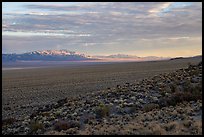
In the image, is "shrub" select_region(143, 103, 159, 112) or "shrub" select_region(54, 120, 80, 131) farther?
"shrub" select_region(143, 103, 159, 112)

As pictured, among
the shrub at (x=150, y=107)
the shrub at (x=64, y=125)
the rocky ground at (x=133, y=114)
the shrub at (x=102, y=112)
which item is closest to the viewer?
the rocky ground at (x=133, y=114)

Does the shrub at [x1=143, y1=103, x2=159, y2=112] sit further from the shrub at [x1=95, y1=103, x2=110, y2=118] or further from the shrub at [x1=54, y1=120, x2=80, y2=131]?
the shrub at [x1=54, y1=120, x2=80, y2=131]

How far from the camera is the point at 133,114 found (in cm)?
1798

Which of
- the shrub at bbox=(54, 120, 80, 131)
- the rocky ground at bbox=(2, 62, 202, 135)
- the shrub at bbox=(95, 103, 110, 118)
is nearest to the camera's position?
the rocky ground at bbox=(2, 62, 202, 135)

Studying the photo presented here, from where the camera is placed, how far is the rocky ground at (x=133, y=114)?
1403 cm

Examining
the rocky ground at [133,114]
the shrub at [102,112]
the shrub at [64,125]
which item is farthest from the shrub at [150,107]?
the shrub at [64,125]

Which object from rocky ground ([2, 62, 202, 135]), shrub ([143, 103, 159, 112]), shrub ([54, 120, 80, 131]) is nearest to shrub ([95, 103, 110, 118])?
rocky ground ([2, 62, 202, 135])

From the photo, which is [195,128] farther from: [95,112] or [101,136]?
[95,112]

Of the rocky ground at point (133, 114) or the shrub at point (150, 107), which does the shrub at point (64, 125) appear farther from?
the shrub at point (150, 107)

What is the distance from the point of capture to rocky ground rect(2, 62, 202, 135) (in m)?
14.0

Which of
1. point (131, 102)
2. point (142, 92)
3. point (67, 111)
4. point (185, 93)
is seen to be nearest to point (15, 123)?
point (67, 111)

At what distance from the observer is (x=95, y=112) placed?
61.6 ft

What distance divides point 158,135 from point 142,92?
35.6ft

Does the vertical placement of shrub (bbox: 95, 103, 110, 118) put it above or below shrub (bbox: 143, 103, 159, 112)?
below
